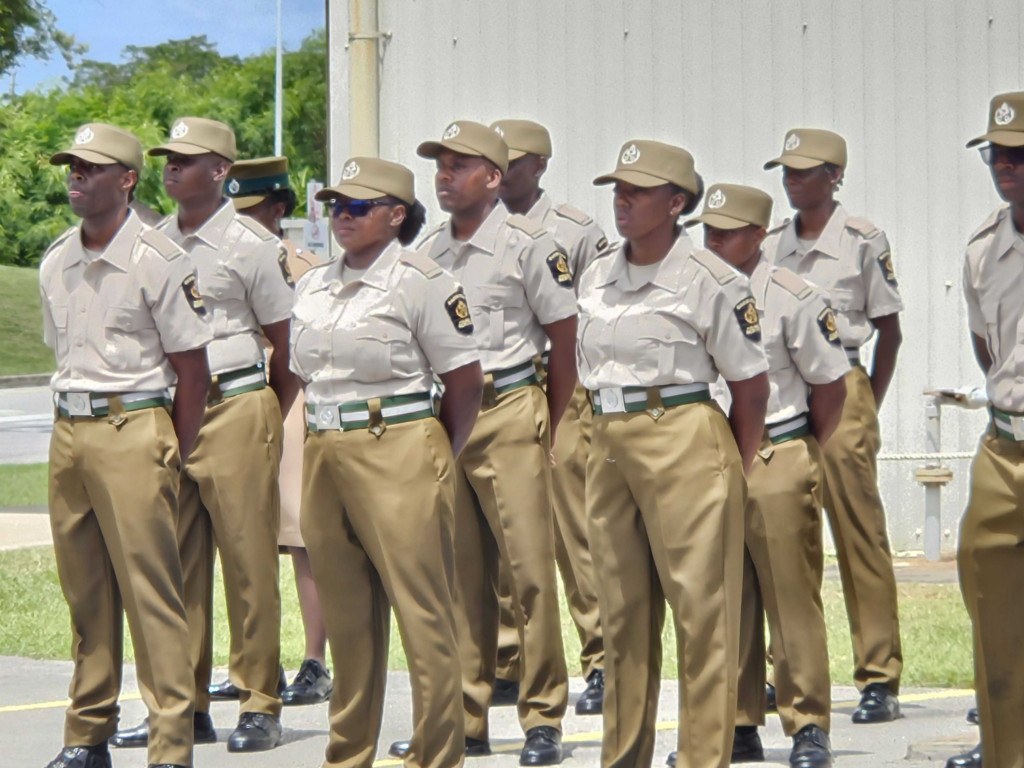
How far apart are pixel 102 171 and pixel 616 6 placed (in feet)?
19.7

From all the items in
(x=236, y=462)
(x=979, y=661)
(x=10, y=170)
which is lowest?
(x=979, y=661)

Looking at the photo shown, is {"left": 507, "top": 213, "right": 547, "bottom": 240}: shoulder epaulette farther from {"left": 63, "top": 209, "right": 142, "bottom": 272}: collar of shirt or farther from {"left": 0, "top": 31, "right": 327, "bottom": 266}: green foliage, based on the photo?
{"left": 0, "top": 31, "right": 327, "bottom": 266}: green foliage

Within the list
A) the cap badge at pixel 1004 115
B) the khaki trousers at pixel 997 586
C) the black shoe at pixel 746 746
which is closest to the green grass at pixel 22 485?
the black shoe at pixel 746 746

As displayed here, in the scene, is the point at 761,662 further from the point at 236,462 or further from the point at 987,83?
the point at 987,83

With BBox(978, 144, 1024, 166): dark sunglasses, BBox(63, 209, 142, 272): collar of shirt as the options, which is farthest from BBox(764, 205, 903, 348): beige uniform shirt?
BBox(63, 209, 142, 272): collar of shirt

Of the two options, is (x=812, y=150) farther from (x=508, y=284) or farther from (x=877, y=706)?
(x=877, y=706)

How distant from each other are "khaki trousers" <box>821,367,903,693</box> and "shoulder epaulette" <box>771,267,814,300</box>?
0.99 meters

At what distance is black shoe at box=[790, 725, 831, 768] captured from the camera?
6074 mm

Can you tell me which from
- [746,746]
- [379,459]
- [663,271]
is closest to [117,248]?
[379,459]

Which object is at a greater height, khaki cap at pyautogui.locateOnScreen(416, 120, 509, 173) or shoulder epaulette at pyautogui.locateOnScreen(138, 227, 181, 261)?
khaki cap at pyautogui.locateOnScreen(416, 120, 509, 173)

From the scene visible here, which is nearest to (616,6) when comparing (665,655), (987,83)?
Result: (987,83)

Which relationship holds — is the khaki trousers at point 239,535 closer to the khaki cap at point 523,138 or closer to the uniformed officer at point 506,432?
the uniformed officer at point 506,432

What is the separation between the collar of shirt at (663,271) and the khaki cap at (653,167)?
192mm

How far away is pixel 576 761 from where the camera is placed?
20.8 feet
